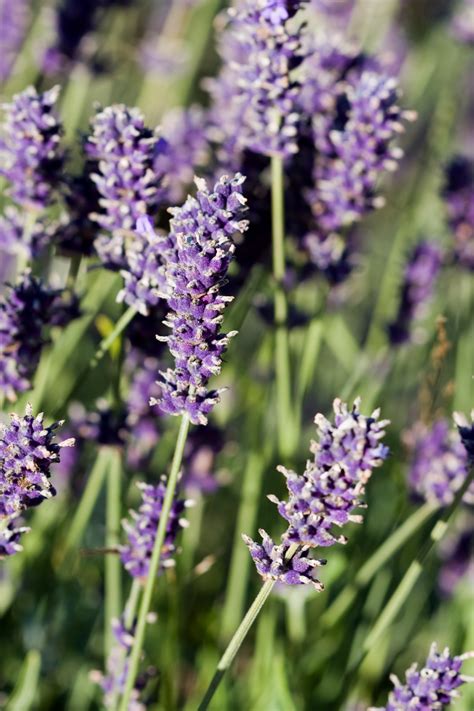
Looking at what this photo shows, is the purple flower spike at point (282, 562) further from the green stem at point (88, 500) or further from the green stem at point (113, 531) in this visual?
the green stem at point (88, 500)

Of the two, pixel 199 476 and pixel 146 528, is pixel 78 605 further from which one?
pixel 146 528

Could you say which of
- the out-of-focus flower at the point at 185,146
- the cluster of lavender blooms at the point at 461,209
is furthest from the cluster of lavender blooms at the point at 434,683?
the out-of-focus flower at the point at 185,146

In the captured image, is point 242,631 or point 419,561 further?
point 419,561

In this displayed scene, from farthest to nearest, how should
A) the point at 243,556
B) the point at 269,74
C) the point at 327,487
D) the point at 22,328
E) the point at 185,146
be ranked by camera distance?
the point at 185,146 → the point at 243,556 → the point at 269,74 → the point at 22,328 → the point at 327,487

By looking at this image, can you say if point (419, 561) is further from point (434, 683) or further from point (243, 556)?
point (243, 556)

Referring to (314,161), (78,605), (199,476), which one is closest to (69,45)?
(314,161)

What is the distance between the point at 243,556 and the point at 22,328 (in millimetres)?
791

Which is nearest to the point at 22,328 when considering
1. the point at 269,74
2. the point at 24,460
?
the point at 24,460

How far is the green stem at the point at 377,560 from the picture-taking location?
161cm

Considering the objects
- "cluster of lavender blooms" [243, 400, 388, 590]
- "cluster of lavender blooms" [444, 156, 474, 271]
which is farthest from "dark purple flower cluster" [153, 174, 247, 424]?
"cluster of lavender blooms" [444, 156, 474, 271]

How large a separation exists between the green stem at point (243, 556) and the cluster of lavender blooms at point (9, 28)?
61.0 inches

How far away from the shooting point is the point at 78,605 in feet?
6.58

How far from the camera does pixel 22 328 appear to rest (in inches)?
53.1

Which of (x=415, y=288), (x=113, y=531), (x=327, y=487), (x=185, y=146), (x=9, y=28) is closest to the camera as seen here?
(x=327, y=487)
